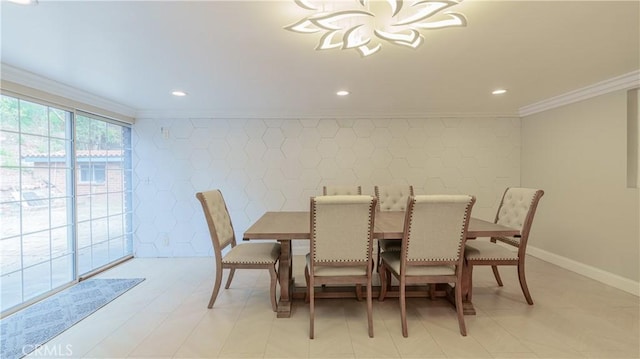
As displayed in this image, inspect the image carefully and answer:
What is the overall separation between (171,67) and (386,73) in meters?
1.73

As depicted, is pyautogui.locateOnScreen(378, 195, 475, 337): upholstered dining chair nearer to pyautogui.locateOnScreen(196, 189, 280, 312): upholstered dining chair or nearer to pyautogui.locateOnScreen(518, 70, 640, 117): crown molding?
pyautogui.locateOnScreen(196, 189, 280, 312): upholstered dining chair

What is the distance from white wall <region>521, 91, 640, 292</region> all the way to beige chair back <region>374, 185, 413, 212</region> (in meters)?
1.76

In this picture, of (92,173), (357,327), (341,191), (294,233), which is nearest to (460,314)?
(357,327)

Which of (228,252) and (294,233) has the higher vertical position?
(294,233)

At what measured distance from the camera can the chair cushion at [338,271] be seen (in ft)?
6.61

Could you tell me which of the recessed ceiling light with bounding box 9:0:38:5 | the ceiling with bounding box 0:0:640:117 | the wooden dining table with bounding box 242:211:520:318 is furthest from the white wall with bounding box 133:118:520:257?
the recessed ceiling light with bounding box 9:0:38:5

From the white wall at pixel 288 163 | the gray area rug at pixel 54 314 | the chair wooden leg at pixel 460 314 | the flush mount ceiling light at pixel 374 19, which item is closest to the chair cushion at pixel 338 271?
the chair wooden leg at pixel 460 314

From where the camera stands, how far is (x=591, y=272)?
2.97 m

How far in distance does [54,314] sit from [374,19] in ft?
10.4

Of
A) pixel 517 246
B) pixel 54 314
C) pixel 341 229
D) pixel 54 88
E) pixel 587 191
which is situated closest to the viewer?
pixel 341 229

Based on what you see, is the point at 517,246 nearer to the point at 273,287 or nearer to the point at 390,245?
the point at 390,245

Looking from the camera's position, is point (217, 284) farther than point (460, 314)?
Yes

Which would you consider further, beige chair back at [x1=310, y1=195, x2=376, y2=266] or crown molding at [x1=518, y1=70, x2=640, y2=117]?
crown molding at [x1=518, y1=70, x2=640, y2=117]

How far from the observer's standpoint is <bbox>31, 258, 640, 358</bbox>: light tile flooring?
5.92ft
